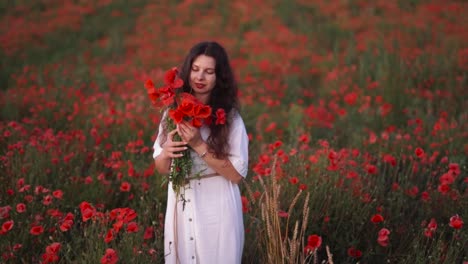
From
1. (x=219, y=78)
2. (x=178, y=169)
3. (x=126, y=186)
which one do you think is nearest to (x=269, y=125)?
(x=126, y=186)

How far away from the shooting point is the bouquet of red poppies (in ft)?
5.87

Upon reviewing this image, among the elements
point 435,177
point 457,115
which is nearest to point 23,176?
point 435,177

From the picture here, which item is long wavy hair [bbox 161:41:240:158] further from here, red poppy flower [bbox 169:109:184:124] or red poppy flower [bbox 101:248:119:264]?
red poppy flower [bbox 101:248:119:264]

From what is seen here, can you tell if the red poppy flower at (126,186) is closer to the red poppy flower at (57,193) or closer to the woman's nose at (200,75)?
the red poppy flower at (57,193)

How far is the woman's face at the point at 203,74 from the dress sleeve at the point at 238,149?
239mm

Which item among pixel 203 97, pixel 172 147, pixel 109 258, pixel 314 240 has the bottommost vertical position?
pixel 314 240

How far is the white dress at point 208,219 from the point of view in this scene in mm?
2113

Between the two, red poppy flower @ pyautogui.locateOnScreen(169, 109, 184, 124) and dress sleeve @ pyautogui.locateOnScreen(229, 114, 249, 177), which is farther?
dress sleeve @ pyautogui.locateOnScreen(229, 114, 249, 177)

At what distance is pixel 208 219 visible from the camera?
213 cm

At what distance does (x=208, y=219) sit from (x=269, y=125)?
2.90 meters

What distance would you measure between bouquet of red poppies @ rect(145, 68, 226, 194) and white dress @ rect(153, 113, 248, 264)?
138mm

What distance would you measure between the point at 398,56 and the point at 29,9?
984 cm

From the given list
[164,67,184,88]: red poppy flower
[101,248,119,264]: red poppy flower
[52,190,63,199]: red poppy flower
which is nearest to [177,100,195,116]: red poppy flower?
[164,67,184,88]: red poppy flower

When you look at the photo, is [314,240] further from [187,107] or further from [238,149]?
[187,107]
